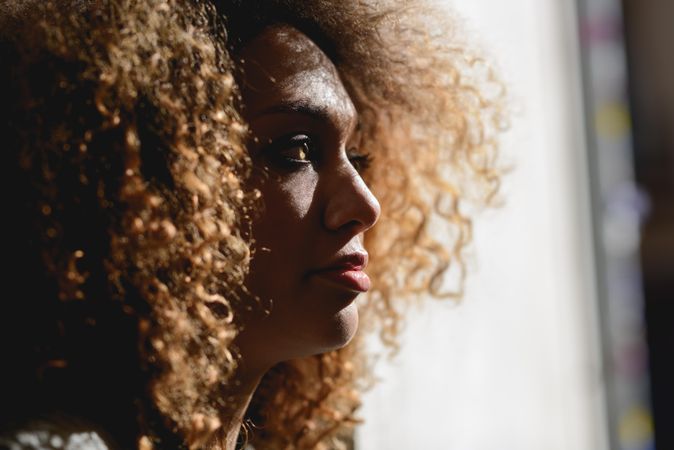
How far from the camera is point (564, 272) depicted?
2090mm

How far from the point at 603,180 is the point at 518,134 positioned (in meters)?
0.45

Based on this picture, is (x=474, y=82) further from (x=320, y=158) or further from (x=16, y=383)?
(x=16, y=383)

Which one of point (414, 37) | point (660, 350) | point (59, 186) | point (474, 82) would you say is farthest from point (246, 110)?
point (660, 350)

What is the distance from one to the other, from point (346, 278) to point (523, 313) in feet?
3.19

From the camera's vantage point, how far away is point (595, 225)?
86.7 inches

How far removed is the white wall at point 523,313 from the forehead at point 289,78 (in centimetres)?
45

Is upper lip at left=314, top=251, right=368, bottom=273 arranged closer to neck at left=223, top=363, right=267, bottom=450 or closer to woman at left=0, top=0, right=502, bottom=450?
woman at left=0, top=0, right=502, bottom=450

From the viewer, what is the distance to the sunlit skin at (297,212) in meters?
1.05

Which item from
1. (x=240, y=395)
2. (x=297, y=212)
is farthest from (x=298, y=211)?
(x=240, y=395)

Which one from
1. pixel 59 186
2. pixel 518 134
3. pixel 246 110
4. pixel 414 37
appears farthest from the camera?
pixel 518 134

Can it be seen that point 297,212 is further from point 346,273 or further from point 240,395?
point 240,395

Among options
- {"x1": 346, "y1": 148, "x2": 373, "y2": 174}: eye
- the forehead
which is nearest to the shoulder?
the forehead

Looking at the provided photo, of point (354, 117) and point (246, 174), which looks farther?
point (354, 117)

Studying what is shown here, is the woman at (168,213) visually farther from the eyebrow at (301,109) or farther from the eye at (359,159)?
the eye at (359,159)
